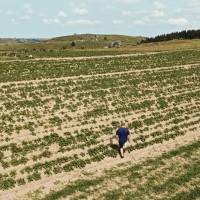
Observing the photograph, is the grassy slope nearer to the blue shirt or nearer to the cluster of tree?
the blue shirt

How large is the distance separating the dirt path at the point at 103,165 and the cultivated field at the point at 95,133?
0.17 ft

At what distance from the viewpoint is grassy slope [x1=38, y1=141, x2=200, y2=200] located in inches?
925

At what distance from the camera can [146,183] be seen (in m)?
25.1

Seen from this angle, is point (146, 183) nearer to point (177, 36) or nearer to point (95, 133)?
point (95, 133)

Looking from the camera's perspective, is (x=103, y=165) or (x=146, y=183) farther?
(x=103, y=165)

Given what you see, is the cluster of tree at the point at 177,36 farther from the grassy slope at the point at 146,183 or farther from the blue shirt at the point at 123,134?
the grassy slope at the point at 146,183

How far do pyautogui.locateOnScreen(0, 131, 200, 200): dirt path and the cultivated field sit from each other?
0.05 meters

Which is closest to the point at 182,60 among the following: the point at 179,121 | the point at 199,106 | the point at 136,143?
the point at 199,106

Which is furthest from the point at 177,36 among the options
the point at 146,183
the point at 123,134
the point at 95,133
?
the point at 146,183

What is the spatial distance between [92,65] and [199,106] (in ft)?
81.9

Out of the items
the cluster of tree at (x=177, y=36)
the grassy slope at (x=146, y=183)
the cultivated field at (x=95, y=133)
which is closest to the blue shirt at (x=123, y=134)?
the cultivated field at (x=95, y=133)

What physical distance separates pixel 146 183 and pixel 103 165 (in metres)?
4.01

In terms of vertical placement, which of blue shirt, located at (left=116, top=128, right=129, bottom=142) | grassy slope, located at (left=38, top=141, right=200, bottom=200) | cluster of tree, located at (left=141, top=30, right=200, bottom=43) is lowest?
grassy slope, located at (left=38, top=141, right=200, bottom=200)

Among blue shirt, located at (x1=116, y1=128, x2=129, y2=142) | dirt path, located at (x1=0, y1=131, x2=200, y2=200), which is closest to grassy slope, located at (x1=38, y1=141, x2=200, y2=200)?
dirt path, located at (x1=0, y1=131, x2=200, y2=200)
